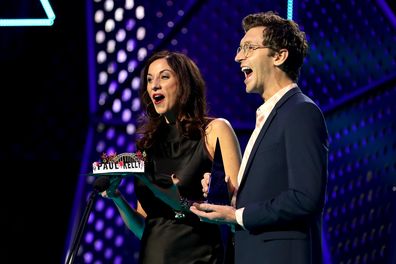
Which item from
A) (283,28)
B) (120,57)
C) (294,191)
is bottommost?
(294,191)

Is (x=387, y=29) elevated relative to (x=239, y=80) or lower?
elevated

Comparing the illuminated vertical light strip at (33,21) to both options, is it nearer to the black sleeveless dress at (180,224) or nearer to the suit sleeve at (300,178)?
the black sleeveless dress at (180,224)

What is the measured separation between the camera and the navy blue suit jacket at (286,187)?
1775mm

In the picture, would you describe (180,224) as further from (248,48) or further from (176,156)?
(248,48)

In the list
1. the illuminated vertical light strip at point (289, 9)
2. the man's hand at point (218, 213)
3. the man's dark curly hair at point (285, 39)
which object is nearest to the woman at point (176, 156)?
the man's hand at point (218, 213)

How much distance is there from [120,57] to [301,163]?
6.22ft

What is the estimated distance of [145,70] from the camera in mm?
2797

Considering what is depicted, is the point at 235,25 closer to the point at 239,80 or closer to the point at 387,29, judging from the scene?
the point at 239,80

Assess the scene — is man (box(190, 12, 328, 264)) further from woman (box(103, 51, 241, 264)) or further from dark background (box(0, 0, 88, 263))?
dark background (box(0, 0, 88, 263))

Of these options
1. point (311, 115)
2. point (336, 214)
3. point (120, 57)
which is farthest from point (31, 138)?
point (311, 115)

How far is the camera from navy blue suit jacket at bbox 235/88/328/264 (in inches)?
69.9

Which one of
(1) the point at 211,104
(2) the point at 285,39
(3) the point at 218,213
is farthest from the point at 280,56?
(1) the point at 211,104

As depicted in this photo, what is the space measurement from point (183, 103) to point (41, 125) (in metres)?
1.01

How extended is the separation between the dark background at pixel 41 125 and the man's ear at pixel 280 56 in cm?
166
